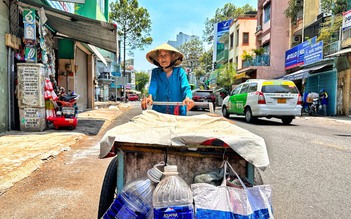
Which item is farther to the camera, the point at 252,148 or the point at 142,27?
the point at 142,27

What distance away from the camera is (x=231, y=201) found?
1.58 meters

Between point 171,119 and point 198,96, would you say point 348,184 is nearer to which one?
point 171,119

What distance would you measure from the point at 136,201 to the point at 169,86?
1801 millimetres

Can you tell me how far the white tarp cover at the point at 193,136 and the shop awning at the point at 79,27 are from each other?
6.96 m

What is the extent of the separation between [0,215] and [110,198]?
1410 mm

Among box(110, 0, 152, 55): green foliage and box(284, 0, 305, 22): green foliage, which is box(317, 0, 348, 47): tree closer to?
box(284, 0, 305, 22): green foliage

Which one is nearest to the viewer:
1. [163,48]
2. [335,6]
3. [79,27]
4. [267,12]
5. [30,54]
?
[163,48]

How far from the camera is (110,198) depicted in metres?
2.17

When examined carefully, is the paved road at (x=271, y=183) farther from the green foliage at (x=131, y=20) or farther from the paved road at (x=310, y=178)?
the green foliage at (x=131, y=20)

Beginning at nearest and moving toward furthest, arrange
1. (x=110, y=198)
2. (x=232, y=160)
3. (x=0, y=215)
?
(x=232, y=160), (x=110, y=198), (x=0, y=215)

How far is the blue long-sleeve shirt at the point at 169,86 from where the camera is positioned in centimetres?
328

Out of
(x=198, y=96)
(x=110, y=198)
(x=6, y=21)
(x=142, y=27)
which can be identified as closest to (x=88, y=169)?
(x=110, y=198)

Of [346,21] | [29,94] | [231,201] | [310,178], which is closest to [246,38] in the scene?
[346,21]

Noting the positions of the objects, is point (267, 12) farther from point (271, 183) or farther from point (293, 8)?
point (271, 183)
